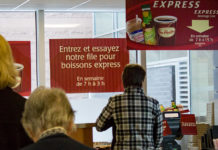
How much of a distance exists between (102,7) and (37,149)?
517 cm

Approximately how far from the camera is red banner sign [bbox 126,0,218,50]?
5.21 m

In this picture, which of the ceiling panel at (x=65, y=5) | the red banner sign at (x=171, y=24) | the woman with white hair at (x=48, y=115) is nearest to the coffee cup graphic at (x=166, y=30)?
the red banner sign at (x=171, y=24)

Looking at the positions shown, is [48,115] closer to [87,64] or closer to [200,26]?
[200,26]

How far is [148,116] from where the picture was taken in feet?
12.1

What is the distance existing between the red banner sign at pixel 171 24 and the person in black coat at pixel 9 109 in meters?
3.24

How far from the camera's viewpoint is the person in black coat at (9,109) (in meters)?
2.01

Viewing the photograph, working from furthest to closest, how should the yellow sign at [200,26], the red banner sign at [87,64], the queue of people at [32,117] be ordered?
the red banner sign at [87,64], the yellow sign at [200,26], the queue of people at [32,117]

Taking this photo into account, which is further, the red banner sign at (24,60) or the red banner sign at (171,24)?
the red banner sign at (24,60)

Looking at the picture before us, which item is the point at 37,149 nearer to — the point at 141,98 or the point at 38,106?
the point at 38,106

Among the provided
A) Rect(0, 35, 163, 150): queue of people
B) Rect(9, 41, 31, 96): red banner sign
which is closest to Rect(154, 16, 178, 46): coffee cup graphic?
Rect(9, 41, 31, 96): red banner sign

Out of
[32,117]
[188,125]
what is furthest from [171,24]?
[32,117]

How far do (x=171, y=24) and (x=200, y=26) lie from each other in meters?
0.38

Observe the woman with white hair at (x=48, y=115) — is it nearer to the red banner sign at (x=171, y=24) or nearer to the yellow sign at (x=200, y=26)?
the red banner sign at (x=171, y=24)

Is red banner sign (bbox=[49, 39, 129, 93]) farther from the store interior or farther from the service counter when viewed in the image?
the service counter
